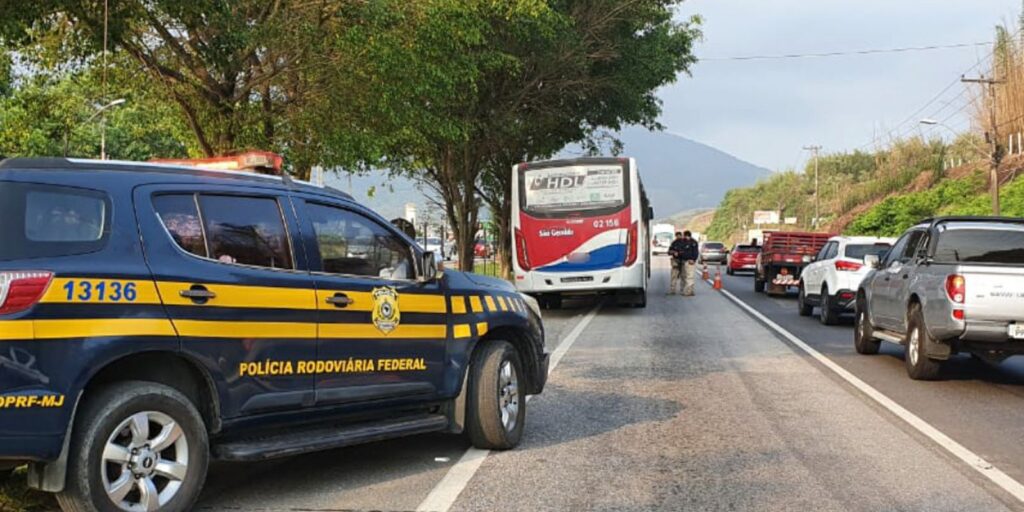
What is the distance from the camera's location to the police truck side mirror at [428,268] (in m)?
6.33

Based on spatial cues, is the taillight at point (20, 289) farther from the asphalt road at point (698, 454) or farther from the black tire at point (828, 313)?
the black tire at point (828, 313)

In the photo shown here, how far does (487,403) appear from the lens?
6.61 m

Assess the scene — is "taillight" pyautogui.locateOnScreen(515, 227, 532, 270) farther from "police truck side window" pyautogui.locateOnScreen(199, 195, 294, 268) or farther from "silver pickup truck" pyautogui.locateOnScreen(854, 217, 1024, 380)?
"police truck side window" pyautogui.locateOnScreen(199, 195, 294, 268)

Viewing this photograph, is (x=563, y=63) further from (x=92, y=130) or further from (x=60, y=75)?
(x=92, y=130)

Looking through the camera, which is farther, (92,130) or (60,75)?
(92,130)

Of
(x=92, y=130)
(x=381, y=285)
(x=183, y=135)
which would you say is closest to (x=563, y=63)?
(x=183, y=135)

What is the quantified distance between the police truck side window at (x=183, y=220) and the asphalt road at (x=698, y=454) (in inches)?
59.5

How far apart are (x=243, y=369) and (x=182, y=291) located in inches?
21.6

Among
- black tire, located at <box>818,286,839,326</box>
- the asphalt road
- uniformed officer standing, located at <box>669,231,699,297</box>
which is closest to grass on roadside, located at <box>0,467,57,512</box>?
the asphalt road

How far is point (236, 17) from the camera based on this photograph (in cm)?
1333

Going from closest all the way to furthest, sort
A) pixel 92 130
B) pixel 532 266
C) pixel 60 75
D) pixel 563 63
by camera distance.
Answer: pixel 60 75 < pixel 532 266 < pixel 563 63 < pixel 92 130

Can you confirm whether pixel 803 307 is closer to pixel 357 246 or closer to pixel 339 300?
pixel 357 246

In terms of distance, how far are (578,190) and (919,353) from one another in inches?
384

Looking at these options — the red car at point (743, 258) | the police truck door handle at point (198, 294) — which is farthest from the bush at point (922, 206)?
the police truck door handle at point (198, 294)
